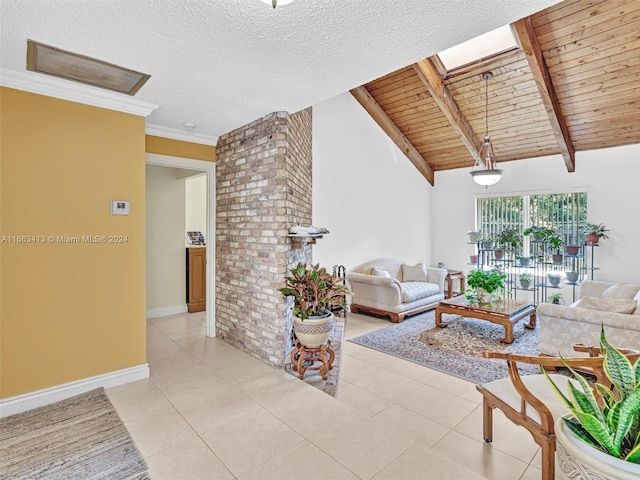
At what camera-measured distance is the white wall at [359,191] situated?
536cm

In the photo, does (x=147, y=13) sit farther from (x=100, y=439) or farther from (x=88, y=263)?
(x=100, y=439)

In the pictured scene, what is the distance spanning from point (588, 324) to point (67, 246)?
4.66m

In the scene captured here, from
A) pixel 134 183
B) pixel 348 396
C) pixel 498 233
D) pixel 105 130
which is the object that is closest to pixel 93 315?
pixel 134 183

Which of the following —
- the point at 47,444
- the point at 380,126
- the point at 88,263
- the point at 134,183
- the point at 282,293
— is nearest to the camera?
the point at 47,444

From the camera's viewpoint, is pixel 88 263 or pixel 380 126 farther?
pixel 380 126

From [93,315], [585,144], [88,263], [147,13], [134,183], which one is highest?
[585,144]

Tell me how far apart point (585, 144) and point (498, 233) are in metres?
2.08

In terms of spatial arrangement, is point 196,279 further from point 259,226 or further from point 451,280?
point 451,280

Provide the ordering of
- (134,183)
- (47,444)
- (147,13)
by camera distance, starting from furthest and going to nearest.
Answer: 1. (134,183)
2. (47,444)
3. (147,13)

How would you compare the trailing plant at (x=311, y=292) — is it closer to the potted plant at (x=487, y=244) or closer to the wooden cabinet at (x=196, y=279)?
the wooden cabinet at (x=196, y=279)

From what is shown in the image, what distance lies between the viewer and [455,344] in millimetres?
4141

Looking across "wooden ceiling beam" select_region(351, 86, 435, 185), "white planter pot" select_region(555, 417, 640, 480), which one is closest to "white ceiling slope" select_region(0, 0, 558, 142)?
"white planter pot" select_region(555, 417, 640, 480)

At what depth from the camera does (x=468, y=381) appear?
3.17 meters

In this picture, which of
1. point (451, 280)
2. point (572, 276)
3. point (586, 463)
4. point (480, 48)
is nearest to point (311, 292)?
point (586, 463)
